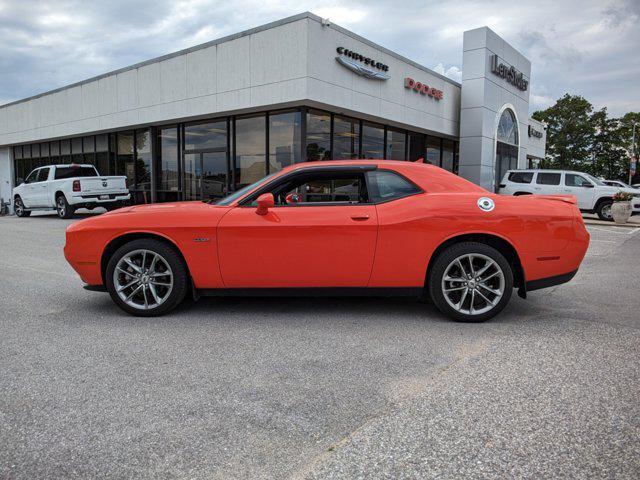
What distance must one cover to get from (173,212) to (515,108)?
73.8ft

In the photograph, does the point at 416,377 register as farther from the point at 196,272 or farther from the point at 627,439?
the point at 196,272

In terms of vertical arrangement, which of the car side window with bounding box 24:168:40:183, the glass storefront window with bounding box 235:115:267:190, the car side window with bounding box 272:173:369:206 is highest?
the glass storefront window with bounding box 235:115:267:190

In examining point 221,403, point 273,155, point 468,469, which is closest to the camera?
point 468,469

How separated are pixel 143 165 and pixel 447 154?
13.0 m

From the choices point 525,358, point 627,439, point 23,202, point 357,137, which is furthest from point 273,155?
point 627,439

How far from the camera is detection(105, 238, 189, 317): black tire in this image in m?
4.54

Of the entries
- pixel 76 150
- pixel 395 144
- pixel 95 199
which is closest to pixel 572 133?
pixel 395 144

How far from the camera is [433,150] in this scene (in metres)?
21.2

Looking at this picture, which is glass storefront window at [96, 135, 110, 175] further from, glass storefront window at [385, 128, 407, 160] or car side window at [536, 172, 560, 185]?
car side window at [536, 172, 560, 185]

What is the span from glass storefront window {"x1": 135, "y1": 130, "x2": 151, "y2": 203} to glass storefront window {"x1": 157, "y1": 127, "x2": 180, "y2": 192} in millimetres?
622

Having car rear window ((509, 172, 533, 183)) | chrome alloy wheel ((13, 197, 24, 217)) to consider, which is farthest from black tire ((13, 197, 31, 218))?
car rear window ((509, 172, 533, 183))

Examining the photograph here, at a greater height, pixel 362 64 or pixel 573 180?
pixel 362 64

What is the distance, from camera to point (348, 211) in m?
4.45

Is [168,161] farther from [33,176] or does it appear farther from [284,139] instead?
[284,139]
